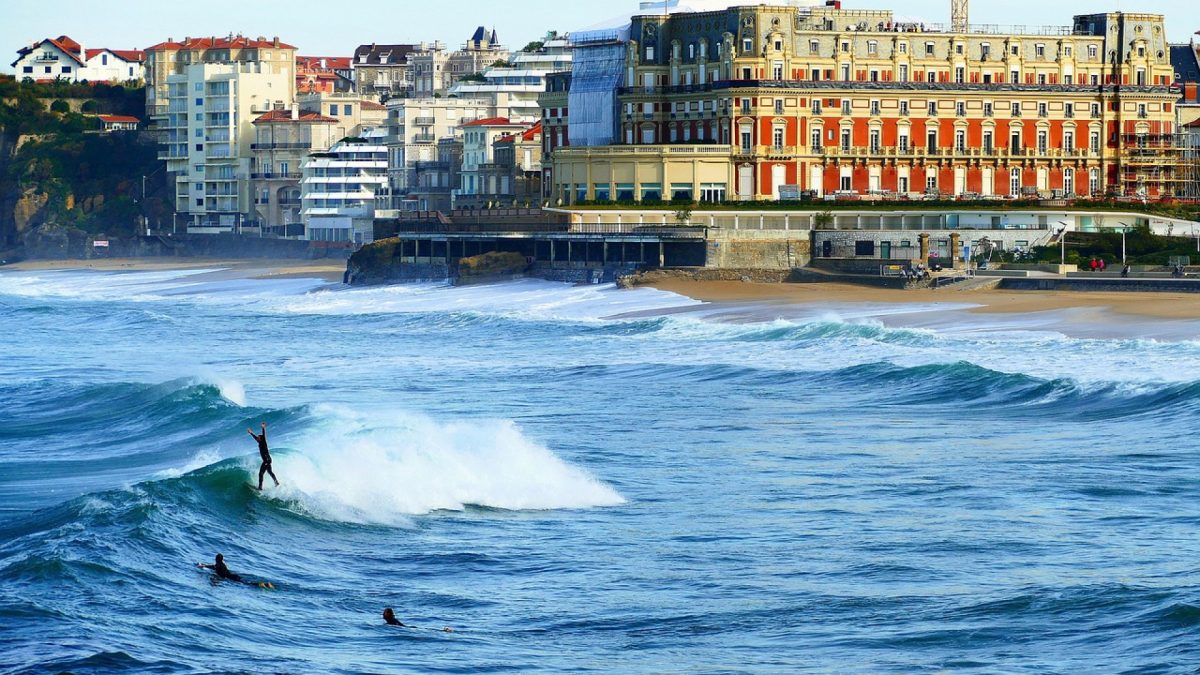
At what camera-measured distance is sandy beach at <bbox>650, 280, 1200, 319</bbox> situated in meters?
65.6

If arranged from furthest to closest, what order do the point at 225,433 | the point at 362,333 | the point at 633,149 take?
the point at 633,149 < the point at 362,333 < the point at 225,433

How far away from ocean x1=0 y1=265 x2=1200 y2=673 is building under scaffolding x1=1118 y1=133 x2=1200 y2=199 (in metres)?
47.1

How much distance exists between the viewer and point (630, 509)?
32.9 m

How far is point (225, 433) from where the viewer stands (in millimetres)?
43000

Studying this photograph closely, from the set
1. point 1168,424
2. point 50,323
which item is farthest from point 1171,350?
point 50,323

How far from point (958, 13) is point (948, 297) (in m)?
39.7

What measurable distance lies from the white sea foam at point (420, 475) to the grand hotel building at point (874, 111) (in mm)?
60820

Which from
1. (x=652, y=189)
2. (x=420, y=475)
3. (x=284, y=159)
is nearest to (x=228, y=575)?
(x=420, y=475)

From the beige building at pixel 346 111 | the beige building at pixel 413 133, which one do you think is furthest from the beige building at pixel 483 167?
the beige building at pixel 346 111

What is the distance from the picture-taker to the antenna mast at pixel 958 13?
109 metres

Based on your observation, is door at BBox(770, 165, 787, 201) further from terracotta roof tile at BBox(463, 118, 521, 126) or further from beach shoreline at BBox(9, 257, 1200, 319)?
terracotta roof tile at BBox(463, 118, 521, 126)

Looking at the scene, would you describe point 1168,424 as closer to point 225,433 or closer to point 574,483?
point 574,483

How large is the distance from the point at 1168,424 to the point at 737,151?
60772 millimetres

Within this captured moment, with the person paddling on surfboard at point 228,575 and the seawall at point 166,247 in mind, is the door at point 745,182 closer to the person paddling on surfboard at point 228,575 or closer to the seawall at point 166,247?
the seawall at point 166,247
